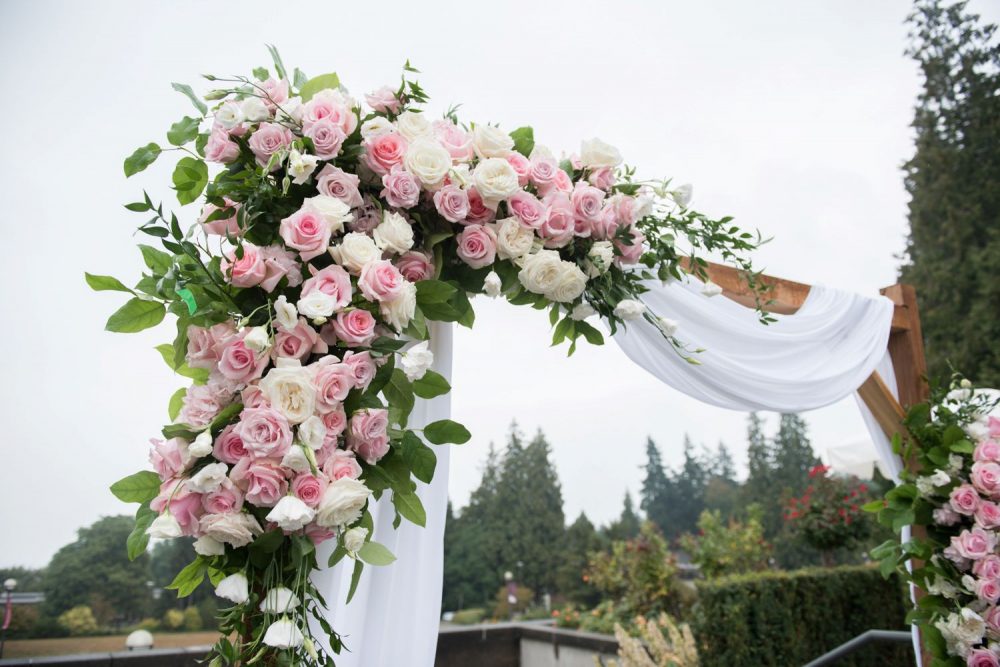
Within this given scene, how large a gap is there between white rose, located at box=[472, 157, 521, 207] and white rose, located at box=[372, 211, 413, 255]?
0.21m

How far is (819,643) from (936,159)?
10.4 m

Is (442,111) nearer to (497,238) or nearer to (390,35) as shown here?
(497,238)

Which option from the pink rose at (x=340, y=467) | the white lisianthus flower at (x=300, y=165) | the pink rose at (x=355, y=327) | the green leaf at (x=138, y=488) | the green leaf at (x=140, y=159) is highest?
the green leaf at (x=140, y=159)

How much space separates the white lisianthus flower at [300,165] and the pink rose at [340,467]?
0.53m

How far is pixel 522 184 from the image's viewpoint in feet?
5.33

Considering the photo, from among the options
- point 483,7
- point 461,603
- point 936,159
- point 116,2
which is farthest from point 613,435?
point 116,2

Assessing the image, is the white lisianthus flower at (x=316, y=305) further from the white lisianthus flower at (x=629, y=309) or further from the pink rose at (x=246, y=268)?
the white lisianthus flower at (x=629, y=309)

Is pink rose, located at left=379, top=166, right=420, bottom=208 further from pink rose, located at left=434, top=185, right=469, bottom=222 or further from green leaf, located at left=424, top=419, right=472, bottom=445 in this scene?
green leaf, located at left=424, top=419, right=472, bottom=445

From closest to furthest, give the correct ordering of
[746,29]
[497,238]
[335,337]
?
[335,337] < [497,238] < [746,29]

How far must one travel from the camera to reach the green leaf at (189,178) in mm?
1365

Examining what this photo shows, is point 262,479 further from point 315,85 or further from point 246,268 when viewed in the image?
point 315,85

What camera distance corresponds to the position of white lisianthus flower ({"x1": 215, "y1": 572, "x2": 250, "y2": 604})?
1.06m

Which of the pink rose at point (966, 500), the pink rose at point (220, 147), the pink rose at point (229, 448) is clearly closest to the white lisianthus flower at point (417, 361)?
the pink rose at point (229, 448)

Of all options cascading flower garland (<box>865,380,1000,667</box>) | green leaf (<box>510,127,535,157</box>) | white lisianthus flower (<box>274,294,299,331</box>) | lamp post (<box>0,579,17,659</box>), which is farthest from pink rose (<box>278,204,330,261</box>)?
lamp post (<box>0,579,17,659</box>)
